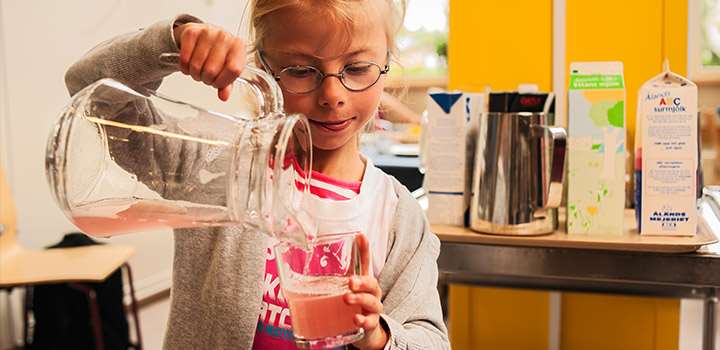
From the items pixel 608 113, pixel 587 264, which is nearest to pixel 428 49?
pixel 608 113

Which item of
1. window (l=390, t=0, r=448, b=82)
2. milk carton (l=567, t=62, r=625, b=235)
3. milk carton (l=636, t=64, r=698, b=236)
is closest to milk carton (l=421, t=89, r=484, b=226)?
milk carton (l=567, t=62, r=625, b=235)

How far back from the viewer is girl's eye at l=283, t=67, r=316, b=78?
0.89 meters

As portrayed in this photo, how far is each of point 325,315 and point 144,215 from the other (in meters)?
0.20

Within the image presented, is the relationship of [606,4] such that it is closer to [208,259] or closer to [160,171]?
[208,259]

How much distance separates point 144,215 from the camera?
2.32 ft

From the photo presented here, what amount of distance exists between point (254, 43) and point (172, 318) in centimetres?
37

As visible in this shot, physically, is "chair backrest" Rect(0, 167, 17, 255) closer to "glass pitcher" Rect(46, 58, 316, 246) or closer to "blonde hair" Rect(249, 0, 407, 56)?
"blonde hair" Rect(249, 0, 407, 56)

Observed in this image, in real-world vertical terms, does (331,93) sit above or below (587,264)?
above

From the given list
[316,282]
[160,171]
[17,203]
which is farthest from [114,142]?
[17,203]

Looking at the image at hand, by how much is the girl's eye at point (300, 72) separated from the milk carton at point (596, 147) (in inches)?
27.4

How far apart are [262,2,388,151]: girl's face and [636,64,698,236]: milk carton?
676 millimetres

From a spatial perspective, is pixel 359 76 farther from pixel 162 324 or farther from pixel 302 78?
pixel 162 324

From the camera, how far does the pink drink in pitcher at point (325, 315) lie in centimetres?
68

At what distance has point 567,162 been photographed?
4.76 feet
